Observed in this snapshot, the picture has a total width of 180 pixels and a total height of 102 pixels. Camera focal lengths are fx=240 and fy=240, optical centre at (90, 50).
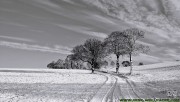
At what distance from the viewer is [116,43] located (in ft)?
228

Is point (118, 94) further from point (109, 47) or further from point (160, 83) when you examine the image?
point (109, 47)

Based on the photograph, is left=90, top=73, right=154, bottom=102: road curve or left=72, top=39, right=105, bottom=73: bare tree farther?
left=72, top=39, right=105, bottom=73: bare tree

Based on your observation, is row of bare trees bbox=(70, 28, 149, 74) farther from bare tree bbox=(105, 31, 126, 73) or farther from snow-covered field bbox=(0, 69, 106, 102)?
snow-covered field bbox=(0, 69, 106, 102)

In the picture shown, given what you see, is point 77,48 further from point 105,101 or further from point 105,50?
point 105,101

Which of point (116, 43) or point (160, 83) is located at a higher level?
point (116, 43)

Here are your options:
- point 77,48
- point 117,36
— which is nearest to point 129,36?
point 117,36

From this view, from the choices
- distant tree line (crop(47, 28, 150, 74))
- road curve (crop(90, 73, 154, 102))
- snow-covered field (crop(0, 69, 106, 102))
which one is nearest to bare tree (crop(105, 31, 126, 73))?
distant tree line (crop(47, 28, 150, 74))

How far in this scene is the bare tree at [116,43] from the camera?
218 ft

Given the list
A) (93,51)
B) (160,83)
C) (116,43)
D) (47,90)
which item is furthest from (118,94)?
(93,51)

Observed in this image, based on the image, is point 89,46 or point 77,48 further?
point 77,48

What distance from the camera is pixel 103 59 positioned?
79.4 meters

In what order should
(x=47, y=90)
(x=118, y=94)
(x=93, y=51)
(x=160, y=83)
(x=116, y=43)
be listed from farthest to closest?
1. (x=93, y=51)
2. (x=116, y=43)
3. (x=160, y=83)
4. (x=47, y=90)
5. (x=118, y=94)

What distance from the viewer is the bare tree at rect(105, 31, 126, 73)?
6650 cm

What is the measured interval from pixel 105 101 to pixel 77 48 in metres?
72.4
